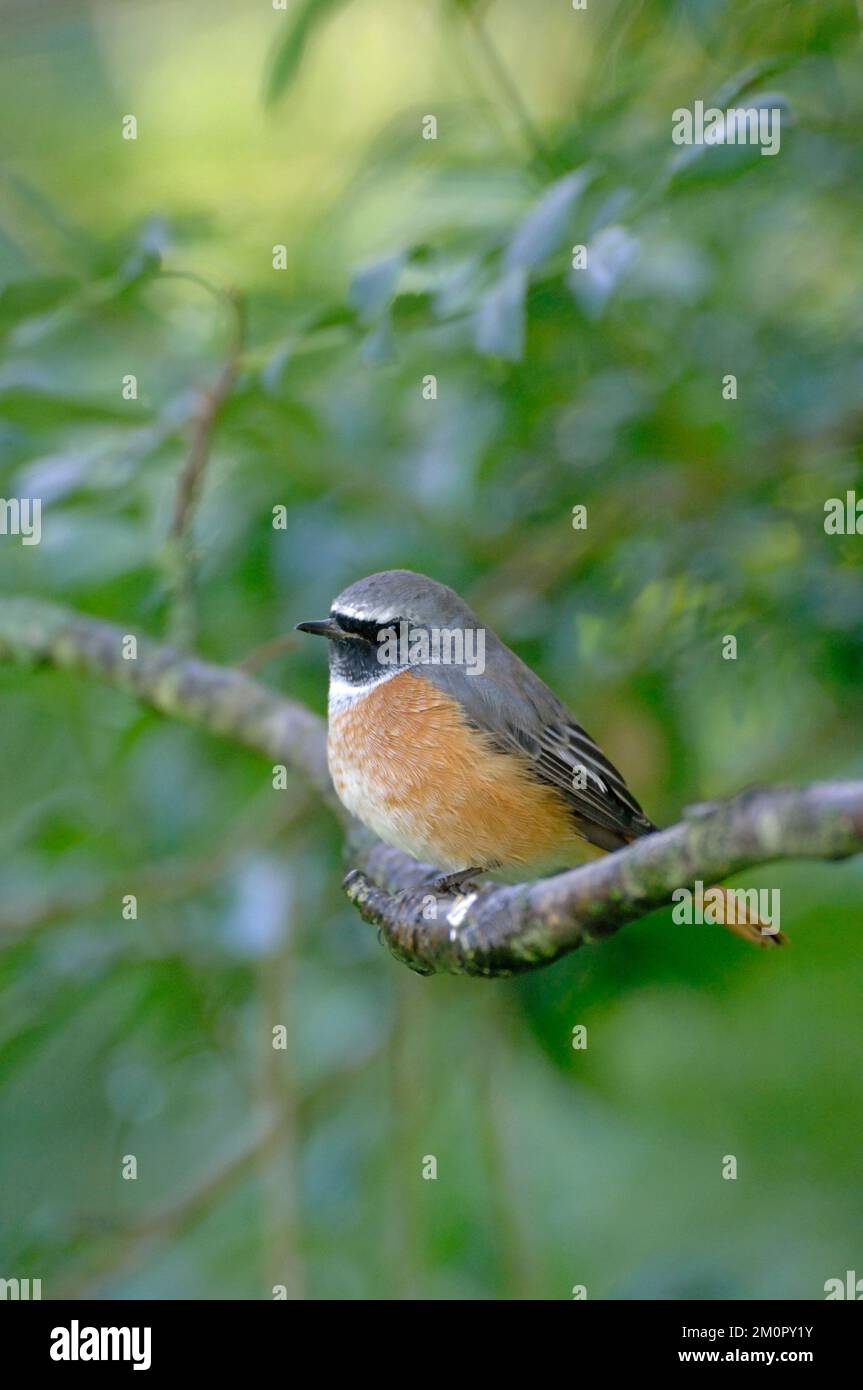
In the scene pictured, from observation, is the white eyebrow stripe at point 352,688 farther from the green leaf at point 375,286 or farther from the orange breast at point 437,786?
the green leaf at point 375,286

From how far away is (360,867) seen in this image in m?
3.95

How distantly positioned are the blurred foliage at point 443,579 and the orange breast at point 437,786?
2.02 feet

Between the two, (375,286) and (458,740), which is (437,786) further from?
(375,286)

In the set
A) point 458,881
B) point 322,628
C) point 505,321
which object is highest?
point 505,321

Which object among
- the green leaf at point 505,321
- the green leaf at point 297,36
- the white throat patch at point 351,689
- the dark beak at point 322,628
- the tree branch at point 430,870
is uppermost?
the green leaf at point 297,36

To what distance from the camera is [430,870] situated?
13.1ft

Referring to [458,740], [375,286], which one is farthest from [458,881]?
[375,286]

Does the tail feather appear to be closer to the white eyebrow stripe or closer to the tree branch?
the tree branch

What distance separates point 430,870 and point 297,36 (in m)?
2.18

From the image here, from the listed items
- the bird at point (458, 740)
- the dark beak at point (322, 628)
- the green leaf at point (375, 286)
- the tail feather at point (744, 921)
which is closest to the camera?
the green leaf at point (375, 286)

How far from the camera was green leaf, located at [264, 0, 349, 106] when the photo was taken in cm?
356

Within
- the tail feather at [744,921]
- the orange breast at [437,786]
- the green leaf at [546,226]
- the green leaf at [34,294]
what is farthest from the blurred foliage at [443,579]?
the tail feather at [744,921]

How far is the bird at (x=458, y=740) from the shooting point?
157 inches

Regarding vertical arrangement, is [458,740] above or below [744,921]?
above
